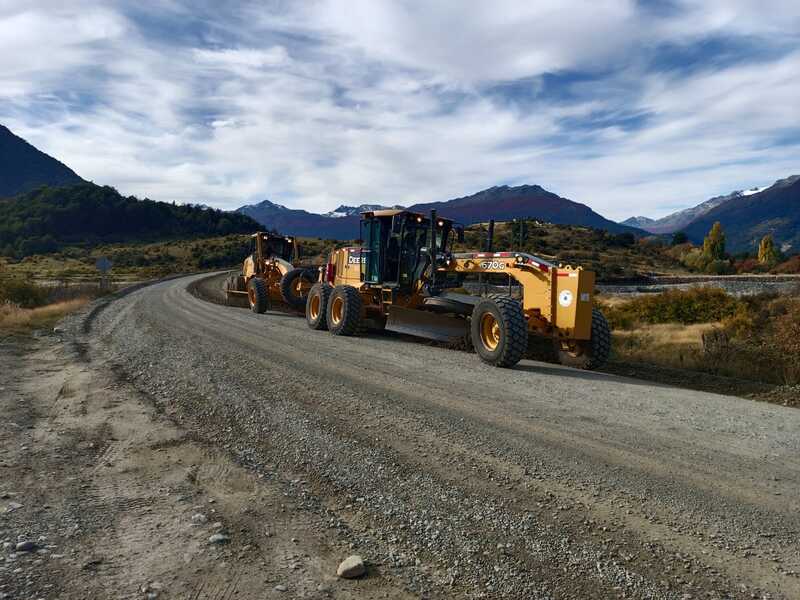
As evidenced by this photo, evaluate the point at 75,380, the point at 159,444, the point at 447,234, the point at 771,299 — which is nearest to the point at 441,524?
the point at 159,444

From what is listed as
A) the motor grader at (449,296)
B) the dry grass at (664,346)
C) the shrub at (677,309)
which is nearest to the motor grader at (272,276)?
the motor grader at (449,296)

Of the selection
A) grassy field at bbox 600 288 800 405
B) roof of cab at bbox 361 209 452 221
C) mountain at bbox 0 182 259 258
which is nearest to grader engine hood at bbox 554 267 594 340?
grassy field at bbox 600 288 800 405

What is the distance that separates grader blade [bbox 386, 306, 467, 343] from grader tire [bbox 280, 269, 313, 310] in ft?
23.6

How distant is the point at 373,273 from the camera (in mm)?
13531

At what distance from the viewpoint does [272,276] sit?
2128cm

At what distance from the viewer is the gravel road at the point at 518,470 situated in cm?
305

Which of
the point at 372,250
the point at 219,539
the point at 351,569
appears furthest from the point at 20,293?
the point at 351,569

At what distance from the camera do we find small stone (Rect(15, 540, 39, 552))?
3.19 metres

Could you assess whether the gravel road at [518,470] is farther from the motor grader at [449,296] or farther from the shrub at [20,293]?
the shrub at [20,293]

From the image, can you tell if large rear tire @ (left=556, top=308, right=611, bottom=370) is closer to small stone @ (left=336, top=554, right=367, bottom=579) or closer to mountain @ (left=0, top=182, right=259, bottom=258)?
small stone @ (left=336, top=554, right=367, bottom=579)

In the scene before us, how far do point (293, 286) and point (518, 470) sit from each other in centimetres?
1555

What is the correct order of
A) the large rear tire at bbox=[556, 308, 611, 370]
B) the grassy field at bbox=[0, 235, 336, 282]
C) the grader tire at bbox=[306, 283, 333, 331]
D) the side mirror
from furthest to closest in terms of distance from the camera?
the grassy field at bbox=[0, 235, 336, 282], the grader tire at bbox=[306, 283, 333, 331], the side mirror, the large rear tire at bbox=[556, 308, 611, 370]

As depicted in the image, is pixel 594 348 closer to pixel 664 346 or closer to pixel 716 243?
pixel 664 346

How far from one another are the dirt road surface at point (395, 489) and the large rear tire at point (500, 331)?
1093 mm
